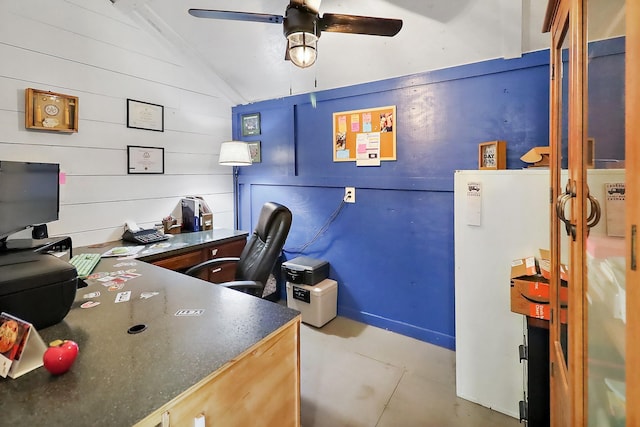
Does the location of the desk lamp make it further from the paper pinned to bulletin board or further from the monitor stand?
the monitor stand

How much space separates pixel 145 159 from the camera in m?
2.87

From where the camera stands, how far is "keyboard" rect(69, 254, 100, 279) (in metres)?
1.65

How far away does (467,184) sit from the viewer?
74.0 inches

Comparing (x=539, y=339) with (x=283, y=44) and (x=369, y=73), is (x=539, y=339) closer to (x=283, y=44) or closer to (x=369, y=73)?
(x=369, y=73)

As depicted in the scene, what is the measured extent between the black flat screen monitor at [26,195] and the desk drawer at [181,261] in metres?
0.71

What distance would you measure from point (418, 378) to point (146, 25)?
11.9 ft

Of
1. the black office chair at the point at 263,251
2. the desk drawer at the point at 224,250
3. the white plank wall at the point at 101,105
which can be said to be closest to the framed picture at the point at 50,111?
the white plank wall at the point at 101,105

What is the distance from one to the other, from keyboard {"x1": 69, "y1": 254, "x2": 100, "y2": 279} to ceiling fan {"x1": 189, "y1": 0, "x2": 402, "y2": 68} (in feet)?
4.98

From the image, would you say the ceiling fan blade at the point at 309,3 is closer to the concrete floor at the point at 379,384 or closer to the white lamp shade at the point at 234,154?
the white lamp shade at the point at 234,154

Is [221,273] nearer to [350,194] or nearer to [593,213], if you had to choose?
[350,194]

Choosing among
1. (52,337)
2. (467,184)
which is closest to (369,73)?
(467,184)

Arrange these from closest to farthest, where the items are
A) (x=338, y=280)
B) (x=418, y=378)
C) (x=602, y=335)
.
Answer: (x=602, y=335), (x=418, y=378), (x=338, y=280)

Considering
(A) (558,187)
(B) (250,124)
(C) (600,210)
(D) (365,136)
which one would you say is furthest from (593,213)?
(B) (250,124)

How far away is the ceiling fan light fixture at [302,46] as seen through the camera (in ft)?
5.35
